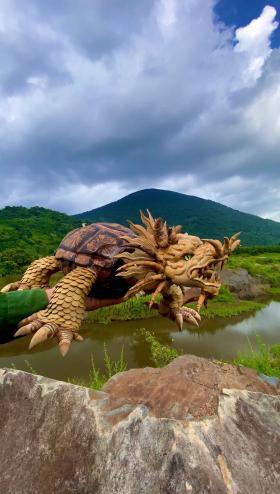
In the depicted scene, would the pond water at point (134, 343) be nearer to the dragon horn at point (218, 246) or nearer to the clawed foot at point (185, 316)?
the clawed foot at point (185, 316)

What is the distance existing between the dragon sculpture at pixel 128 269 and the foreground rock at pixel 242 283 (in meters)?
15.7

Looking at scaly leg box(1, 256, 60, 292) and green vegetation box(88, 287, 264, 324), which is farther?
green vegetation box(88, 287, 264, 324)

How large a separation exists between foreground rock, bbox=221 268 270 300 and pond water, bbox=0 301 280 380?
324 cm

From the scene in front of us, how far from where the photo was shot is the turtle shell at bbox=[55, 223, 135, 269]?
309 cm

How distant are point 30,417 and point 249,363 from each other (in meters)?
6.27

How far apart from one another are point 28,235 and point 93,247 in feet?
115

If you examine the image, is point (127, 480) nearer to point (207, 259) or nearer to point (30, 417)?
Result: point (30, 417)

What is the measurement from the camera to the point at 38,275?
3453 millimetres

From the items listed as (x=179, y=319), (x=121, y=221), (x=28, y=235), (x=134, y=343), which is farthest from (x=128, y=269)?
(x=121, y=221)

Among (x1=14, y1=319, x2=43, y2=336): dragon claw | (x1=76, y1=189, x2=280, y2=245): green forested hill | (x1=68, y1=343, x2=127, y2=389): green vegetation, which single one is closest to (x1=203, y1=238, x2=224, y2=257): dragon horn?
(x1=14, y1=319, x2=43, y2=336): dragon claw

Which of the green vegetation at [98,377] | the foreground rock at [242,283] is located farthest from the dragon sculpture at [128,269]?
the foreground rock at [242,283]

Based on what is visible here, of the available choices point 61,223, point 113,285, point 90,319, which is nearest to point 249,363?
point 113,285

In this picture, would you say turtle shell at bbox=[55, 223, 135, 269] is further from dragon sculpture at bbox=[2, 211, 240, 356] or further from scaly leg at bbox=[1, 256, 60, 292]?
scaly leg at bbox=[1, 256, 60, 292]

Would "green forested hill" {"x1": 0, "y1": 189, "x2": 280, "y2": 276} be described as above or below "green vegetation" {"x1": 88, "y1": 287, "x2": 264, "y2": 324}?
above
